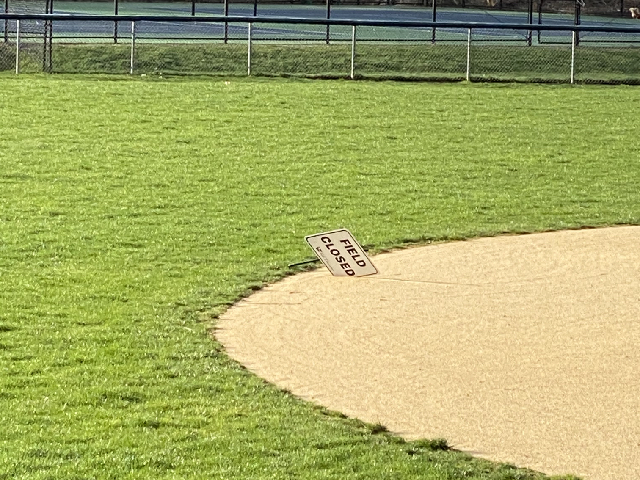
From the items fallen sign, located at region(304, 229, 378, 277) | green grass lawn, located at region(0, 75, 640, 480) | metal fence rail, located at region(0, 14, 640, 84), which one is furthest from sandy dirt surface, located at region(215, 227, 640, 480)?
metal fence rail, located at region(0, 14, 640, 84)

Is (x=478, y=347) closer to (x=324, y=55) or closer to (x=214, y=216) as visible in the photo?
(x=214, y=216)

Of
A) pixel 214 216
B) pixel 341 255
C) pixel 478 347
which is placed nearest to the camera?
pixel 478 347

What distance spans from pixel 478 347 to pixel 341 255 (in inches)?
106

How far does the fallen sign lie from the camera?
1180 centimetres

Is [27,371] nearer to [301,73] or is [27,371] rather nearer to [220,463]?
[220,463]

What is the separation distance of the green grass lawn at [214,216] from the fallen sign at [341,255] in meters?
0.44

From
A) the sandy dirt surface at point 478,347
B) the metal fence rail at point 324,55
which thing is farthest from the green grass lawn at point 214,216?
the metal fence rail at point 324,55

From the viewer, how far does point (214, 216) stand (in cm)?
1448

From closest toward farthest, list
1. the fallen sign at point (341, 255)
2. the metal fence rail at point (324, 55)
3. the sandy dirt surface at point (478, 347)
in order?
the sandy dirt surface at point (478, 347) → the fallen sign at point (341, 255) → the metal fence rail at point (324, 55)

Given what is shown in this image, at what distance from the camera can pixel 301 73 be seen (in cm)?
2755

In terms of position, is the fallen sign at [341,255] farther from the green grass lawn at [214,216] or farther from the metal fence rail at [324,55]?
the metal fence rail at [324,55]

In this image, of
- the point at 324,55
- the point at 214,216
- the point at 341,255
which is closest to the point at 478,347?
the point at 341,255

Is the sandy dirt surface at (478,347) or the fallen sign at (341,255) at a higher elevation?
the fallen sign at (341,255)

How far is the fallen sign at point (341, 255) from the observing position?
464 inches
